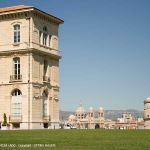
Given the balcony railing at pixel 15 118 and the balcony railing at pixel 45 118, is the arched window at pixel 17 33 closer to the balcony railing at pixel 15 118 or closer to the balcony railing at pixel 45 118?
the balcony railing at pixel 15 118

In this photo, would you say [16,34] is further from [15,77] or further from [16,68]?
[15,77]

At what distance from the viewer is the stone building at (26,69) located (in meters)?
49.5

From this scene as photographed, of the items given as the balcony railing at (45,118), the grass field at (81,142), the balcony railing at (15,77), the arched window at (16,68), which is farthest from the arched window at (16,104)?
the grass field at (81,142)

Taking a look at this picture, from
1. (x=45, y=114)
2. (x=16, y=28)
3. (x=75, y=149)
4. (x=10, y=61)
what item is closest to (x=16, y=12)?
(x=16, y=28)

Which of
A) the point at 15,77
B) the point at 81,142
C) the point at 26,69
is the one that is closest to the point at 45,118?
the point at 15,77

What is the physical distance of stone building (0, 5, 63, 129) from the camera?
163ft

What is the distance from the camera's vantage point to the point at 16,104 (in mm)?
50406

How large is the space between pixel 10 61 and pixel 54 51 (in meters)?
6.42

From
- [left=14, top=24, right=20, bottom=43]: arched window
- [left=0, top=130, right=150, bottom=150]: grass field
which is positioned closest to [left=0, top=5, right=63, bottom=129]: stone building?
[left=14, top=24, right=20, bottom=43]: arched window

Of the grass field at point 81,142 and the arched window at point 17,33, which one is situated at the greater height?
the arched window at point 17,33

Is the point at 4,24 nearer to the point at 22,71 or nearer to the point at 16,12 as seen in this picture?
the point at 16,12

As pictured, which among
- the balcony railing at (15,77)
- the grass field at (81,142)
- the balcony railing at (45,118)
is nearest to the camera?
the grass field at (81,142)

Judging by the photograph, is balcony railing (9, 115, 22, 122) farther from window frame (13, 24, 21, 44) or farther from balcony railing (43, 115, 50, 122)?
window frame (13, 24, 21, 44)

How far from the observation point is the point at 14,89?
166 ft
